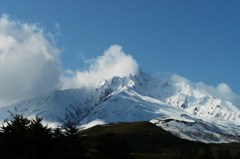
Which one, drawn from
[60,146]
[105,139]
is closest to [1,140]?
[60,146]

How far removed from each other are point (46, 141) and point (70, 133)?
2741mm

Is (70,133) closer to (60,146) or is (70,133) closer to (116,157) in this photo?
(60,146)

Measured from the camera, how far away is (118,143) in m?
59.8

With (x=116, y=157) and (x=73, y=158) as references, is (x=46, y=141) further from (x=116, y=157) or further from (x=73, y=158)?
(x=116, y=157)

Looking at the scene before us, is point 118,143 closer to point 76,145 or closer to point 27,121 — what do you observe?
point 76,145

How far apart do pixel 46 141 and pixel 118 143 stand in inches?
321

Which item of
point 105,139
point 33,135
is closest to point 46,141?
point 33,135

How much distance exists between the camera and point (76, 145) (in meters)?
56.6

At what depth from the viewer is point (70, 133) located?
189ft

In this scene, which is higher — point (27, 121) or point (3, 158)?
point (27, 121)

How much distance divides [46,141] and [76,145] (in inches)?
136

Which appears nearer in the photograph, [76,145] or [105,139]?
[76,145]

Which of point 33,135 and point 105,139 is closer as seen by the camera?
point 33,135

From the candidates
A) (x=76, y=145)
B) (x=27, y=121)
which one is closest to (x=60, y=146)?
(x=76, y=145)
